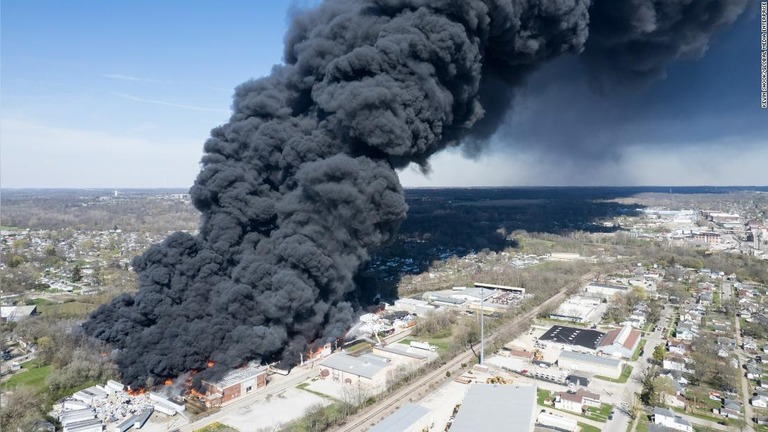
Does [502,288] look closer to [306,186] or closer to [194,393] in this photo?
[306,186]

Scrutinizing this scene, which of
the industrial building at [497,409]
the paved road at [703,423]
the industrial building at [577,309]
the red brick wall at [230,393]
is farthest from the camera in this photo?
the industrial building at [577,309]

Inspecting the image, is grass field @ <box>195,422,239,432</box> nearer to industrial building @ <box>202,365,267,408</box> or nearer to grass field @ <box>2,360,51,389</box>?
industrial building @ <box>202,365,267,408</box>

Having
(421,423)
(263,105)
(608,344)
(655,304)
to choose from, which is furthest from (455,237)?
(421,423)

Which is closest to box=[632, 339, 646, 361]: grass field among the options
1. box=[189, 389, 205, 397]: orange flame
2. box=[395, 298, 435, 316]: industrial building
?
box=[395, 298, 435, 316]: industrial building

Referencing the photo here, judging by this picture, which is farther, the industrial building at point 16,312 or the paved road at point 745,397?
the industrial building at point 16,312

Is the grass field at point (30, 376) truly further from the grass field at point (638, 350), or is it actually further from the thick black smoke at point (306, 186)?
the grass field at point (638, 350)

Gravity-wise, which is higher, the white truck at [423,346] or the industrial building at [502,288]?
the industrial building at [502,288]

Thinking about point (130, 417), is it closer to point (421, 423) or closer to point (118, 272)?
point (421, 423)

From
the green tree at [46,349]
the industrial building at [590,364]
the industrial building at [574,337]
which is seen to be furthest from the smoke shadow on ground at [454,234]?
the green tree at [46,349]
